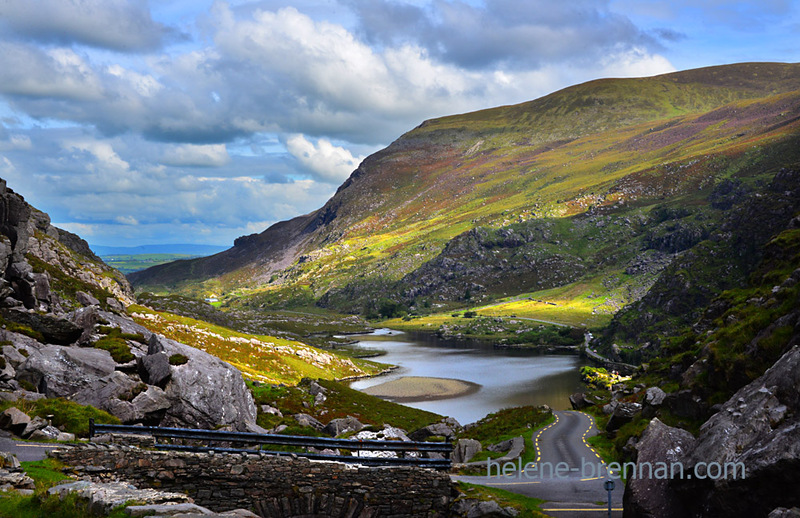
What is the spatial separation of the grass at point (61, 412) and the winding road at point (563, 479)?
20.6m

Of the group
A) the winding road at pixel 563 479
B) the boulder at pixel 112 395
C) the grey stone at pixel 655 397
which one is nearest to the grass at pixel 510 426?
the winding road at pixel 563 479

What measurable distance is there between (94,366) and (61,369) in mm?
2367

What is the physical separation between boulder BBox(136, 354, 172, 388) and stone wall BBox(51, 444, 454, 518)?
19.7m

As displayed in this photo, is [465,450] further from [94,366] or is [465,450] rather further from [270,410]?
[94,366]

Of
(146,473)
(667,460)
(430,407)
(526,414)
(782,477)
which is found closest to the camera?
(782,477)

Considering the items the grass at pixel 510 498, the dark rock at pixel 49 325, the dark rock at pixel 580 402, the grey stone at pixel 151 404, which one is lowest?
the dark rock at pixel 580 402

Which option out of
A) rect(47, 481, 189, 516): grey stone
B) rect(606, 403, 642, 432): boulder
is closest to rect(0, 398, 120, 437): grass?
rect(47, 481, 189, 516): grey stone

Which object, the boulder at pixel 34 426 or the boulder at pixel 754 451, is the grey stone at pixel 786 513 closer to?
the boulder at pixel 754 451

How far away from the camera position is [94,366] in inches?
1438

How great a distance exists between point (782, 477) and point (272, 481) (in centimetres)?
1842

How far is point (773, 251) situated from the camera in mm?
48250

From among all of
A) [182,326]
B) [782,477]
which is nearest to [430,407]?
[182,326]

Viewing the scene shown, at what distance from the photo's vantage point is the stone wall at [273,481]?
2108 cm

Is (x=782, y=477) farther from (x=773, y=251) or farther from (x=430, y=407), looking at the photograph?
(x=430, y=407)
